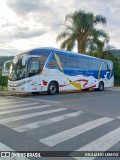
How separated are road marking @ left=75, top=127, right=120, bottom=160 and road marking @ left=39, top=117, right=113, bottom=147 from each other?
26.3 inches

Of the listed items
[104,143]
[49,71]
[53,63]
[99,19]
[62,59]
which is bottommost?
[104,143]

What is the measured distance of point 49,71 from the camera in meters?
16.5

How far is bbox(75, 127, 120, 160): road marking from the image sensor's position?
4.93 metres

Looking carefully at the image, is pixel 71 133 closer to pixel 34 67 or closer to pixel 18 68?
pixel 34 67

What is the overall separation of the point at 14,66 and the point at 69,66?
4.70 m

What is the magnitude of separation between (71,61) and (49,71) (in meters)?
2.98

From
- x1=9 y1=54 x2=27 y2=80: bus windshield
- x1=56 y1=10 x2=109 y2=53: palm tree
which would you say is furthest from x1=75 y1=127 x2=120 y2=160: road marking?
x1=56 y1=10 x2=109 y2=53: palm tree

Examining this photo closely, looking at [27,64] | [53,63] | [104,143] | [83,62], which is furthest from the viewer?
[83,62]

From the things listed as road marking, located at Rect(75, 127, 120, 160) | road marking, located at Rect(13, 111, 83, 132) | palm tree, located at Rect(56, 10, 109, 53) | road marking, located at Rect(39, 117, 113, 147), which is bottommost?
road marking, located at Rect(75, 127, 120, 160)

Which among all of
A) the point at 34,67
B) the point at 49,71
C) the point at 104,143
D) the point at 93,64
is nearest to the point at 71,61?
the point at 49,71

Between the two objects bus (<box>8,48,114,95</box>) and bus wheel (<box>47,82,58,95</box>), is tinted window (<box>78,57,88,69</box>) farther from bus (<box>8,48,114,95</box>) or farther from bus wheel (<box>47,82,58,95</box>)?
bus wheel (<box>47,82,58,95</box>)

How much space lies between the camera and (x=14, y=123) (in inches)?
277

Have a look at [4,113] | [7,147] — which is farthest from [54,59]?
[7,147]

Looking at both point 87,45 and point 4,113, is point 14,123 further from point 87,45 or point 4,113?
point 87,45
